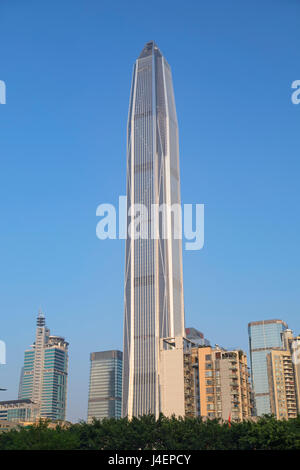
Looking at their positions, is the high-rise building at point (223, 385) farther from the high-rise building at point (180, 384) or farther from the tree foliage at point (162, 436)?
the tree foliage at point (162, 436)

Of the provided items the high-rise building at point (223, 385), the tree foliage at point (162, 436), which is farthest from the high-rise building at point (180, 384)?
the tree foliage at point (162, 436)

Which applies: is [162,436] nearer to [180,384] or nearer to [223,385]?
[223,385]

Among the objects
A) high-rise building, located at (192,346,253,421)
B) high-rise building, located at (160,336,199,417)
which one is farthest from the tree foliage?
high-rise building, located at (160,336,199,417)

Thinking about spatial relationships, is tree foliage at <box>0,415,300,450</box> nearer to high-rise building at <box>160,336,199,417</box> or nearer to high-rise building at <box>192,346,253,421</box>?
high-rise building at <box>192,346,253,421</box>
